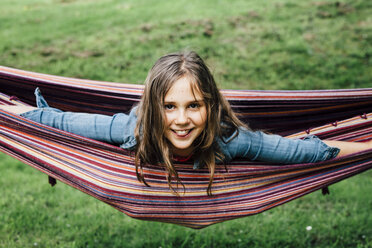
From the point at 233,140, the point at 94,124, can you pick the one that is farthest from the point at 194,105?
the point at 94,124

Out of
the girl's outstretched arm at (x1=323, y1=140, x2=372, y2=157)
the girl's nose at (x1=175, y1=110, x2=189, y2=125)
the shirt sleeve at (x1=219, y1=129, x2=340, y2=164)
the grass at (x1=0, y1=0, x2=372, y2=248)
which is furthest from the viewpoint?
the grass at (x1=0, y1=0, x2=372, y2=248)

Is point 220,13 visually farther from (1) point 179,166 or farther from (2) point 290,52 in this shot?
(1) point 179,166

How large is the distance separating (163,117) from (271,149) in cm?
55

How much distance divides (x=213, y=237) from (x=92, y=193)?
1096 mm

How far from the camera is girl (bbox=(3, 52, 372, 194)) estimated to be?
160 cm

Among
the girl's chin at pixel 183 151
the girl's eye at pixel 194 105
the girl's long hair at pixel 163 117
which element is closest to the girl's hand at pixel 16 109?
the girl's long hair at pixel 163 117

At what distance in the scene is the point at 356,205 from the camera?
9.75ft

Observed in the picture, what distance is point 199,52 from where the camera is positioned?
5383 millimetres

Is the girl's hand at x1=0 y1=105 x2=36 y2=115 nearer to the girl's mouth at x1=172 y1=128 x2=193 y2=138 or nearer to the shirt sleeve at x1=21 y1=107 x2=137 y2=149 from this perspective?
the shirt sleeve at x1=21 y1=107 x2=137 y2=149

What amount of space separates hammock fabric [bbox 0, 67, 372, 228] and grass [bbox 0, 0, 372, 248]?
553mm

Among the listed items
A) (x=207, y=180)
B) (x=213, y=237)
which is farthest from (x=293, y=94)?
(x=213, y=237)

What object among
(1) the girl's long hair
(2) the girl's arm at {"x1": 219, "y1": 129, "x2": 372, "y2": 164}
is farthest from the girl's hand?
(2) the girl's arm at {"x1": 219, "y1": 129, "x2": 372, "y2": 164}

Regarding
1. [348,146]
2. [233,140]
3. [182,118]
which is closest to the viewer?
[182,118]

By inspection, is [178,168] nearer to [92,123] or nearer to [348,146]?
[92,123]
